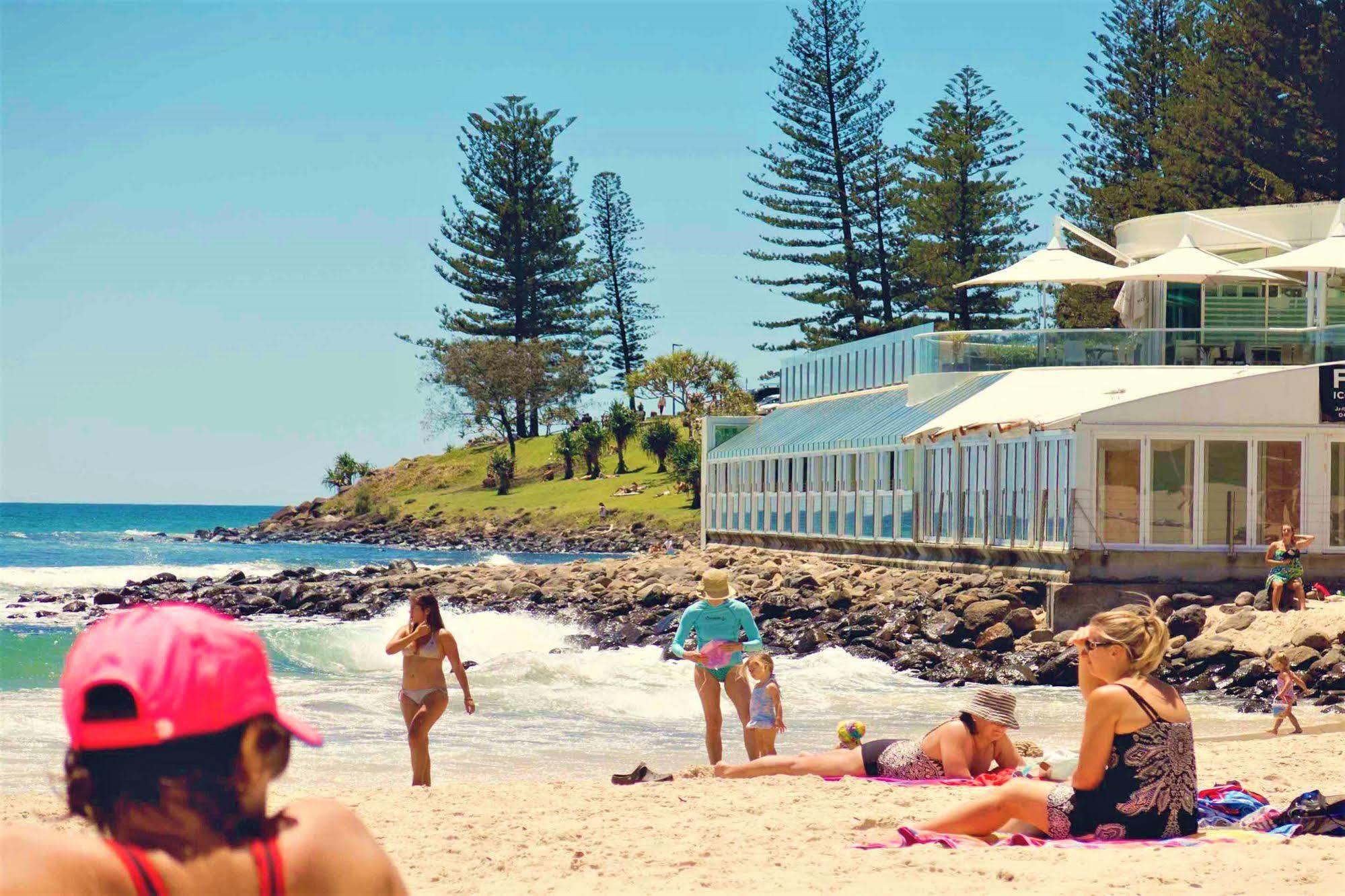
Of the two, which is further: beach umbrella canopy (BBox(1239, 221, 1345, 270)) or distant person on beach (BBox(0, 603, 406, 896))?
beach umbrella canopy (BBox(1239, 221, 1345, 270))

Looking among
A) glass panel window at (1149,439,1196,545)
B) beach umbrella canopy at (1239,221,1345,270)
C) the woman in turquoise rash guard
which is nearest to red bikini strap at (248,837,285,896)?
the woman in turquoise rash guard

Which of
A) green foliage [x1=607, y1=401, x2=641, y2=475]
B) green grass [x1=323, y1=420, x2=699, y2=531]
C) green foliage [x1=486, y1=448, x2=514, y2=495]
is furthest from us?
green foliage [x1=486, y1=448, x2=514, y2=495]

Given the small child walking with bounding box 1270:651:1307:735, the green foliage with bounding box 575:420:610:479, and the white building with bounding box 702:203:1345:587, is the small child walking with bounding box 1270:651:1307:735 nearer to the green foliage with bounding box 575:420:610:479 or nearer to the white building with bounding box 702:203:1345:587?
the white building with bounding box 702:203:1345:587

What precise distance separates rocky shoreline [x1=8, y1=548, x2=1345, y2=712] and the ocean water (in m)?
0.68

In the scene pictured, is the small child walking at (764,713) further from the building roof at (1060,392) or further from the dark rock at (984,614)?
the building roof at (1060,392)

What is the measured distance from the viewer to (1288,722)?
12055mm

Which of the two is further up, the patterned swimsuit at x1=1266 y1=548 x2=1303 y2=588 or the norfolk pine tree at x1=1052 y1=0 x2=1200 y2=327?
the norfolk pine tree at x1=1052 y1=0 x2=1200 y2=327

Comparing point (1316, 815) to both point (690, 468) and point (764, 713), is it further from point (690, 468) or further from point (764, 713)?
point (690, 468)

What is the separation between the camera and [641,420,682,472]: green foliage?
5447 cm

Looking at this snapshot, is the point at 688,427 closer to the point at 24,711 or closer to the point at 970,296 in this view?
the point at 970,296

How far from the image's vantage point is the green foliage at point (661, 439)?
179 feet

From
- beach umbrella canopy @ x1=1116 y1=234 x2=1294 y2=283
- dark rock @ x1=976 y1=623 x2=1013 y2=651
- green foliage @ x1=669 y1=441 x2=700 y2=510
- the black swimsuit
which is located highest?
beach umbrella canopy @ x1=1116 y1=234 x2=1294 y2=283

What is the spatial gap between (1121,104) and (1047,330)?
21.0 metres

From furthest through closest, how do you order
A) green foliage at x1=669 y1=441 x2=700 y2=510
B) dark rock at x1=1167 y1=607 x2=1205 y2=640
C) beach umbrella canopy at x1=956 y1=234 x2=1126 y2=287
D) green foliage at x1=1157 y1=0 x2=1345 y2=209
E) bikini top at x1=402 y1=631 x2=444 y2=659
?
1. green foliage at x1=669 y1=441 x2=700 y2=510
2. green foliage at x1=1157 y1=0 x2=1345 y2=209
3. beach umbrella canopy at x1=956 y1=234 x2=1126 y2=287
4. dark rock at x1=1167 y1=607 x2=1205 y2=640
5. bikini top at x1=402 y1=631 x2=444 y2=659
